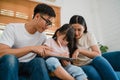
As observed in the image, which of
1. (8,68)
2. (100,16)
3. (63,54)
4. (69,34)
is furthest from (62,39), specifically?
(100,16)

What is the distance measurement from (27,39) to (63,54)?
0.32 metres

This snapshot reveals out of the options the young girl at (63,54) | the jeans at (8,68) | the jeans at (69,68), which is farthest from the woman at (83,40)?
the jeans at (8,68)

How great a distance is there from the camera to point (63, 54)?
4.36 ft

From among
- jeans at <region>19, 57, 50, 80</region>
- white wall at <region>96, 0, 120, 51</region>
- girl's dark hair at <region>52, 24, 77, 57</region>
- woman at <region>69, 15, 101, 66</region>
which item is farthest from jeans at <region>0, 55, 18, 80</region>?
white wall at <region>96, 0, 120, 51</region>

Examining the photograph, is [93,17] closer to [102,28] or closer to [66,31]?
[102,28]

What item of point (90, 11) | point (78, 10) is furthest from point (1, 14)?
point (90, 11)

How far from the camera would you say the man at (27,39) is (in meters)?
1.19

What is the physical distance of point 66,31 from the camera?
151cm

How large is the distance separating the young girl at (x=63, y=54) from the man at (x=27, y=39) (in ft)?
0.34

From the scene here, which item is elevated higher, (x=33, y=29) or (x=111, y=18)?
(x=111, y=18)

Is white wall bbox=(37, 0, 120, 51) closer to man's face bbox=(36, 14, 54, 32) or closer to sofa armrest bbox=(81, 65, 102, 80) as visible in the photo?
man's face bbox=(36, 14, 54, 32)

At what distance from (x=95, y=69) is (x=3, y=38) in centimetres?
73

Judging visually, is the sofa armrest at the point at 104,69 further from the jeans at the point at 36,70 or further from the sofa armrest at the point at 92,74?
the jeans at the point at 36,70

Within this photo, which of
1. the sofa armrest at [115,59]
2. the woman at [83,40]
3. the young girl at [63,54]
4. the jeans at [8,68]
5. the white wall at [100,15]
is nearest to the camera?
the jeans at [8,68]
